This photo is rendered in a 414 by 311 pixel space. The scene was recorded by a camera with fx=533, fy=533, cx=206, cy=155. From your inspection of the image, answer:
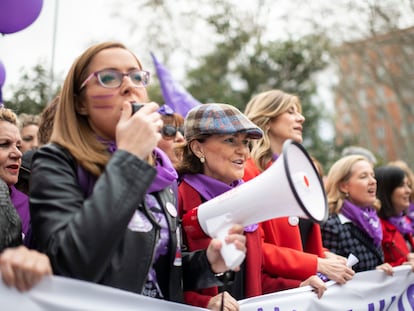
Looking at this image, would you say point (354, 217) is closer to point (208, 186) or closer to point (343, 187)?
point (343, 187)

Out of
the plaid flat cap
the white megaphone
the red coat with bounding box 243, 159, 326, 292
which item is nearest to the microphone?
the white megaphone

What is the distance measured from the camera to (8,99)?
6.02 metres

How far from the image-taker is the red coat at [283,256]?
2.79m

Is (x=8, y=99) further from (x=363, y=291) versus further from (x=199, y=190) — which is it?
(x=363, y=291)

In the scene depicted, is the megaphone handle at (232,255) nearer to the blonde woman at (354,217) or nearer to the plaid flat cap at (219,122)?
the plaid flat cap at (219,122)

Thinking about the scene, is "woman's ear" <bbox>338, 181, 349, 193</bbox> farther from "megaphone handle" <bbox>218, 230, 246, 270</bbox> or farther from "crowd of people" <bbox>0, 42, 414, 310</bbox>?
"megaphone handle" <bbox>218, 230, 246, 270</bbox>

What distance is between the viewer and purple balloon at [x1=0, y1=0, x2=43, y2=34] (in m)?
3.37

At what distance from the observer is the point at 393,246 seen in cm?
430

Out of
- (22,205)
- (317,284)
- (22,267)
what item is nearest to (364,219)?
(317,284)

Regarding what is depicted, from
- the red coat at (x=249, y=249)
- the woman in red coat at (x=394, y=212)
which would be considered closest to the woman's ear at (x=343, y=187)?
the woman in red coat at (x=394, y=212)

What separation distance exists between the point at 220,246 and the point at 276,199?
249mm

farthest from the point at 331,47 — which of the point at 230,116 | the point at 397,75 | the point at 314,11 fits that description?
the point at 230,116

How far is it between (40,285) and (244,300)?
1151mm

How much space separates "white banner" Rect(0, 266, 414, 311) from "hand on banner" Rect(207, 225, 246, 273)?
0.21m
